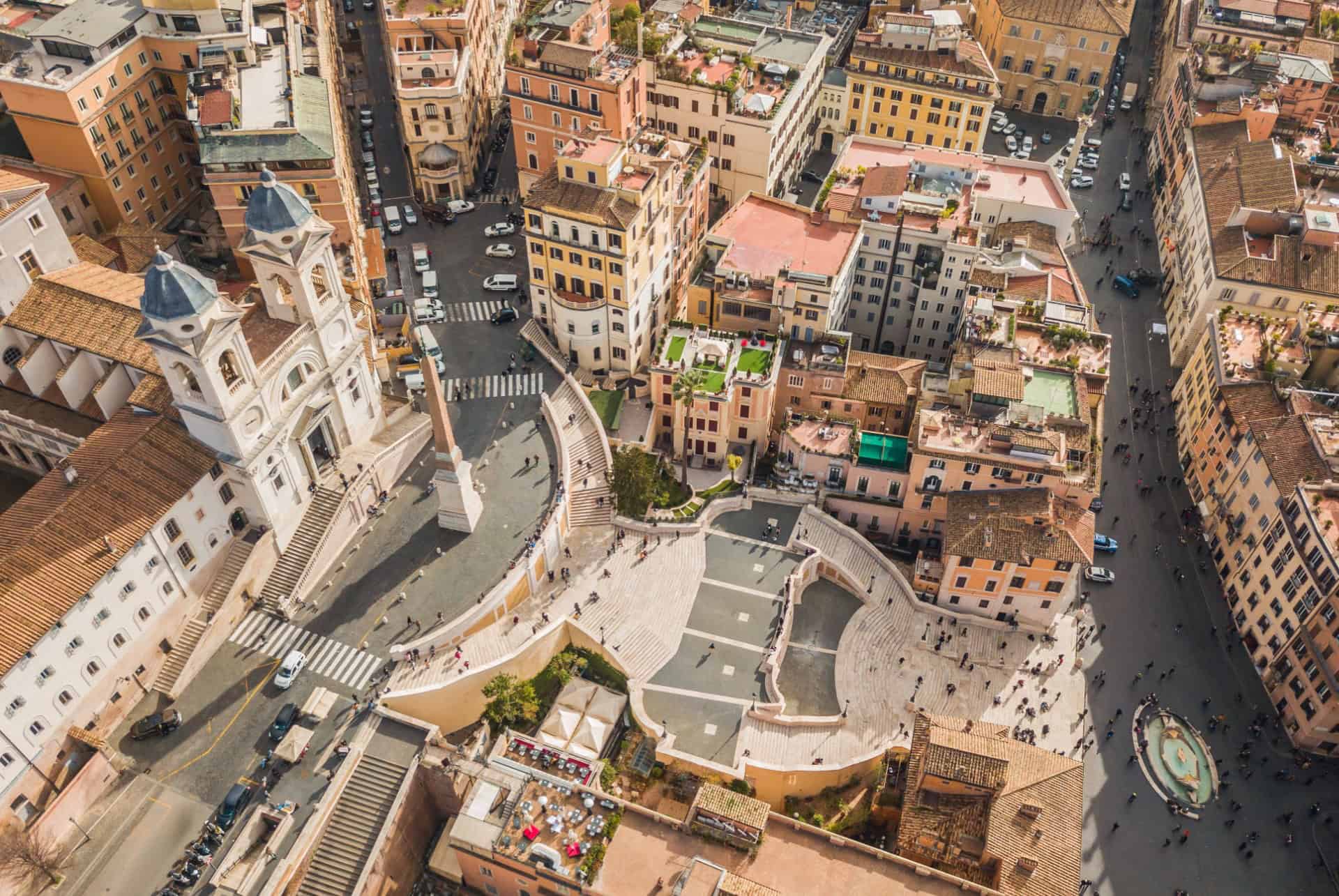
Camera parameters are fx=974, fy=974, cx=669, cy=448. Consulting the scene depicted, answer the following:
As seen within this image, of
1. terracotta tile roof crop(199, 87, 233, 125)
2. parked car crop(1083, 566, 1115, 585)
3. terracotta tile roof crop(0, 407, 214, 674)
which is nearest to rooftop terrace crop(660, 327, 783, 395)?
parked car crop(1083, 566, 1115, 585)

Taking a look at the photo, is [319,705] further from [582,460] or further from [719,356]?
[719,356]

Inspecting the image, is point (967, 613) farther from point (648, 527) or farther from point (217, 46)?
point (217, 46)

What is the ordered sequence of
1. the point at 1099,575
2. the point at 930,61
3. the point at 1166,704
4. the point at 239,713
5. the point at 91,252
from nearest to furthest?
the point at 239,713 → the point at 1166,704 → the point at 91,252 → the point at 1099,575 → the point at 930,61

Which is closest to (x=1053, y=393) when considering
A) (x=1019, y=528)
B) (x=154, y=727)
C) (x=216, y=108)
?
(x=1019, y=528)

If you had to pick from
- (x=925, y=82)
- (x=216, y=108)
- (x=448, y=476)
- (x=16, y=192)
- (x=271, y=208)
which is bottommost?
(x=448, y=476)

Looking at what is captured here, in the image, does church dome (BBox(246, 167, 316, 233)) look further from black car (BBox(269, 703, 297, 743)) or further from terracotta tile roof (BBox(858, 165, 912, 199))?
terracotta tile roof (BBox(858, 165, 912, 199))

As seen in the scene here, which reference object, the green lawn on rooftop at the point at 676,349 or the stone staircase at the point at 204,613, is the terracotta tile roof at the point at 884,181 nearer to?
the green lawn on rooftop at the point at 676,349
